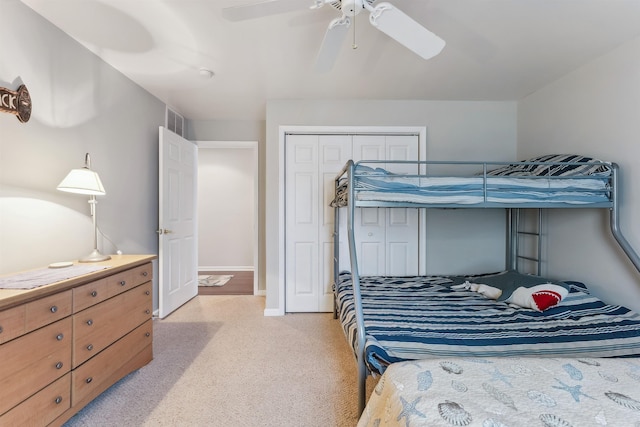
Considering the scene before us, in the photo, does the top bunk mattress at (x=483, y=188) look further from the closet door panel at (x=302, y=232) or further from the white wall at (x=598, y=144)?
the closet door panel at (x=302, y=232)

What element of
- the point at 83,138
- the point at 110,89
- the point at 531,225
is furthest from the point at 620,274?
the point at 110,89

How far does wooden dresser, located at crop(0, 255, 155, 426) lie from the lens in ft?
3.96

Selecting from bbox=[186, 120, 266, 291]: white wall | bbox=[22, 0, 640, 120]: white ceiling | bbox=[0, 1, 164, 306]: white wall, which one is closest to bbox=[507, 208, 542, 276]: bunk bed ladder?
bbox=[22, 0, 640, 120]: white ceiling

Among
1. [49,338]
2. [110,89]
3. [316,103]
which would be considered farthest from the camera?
[316,103]

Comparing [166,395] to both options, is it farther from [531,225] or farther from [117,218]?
[531,225]

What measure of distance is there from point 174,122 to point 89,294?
2.45m

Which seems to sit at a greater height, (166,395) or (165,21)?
(165,21)

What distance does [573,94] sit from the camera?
2473 mm

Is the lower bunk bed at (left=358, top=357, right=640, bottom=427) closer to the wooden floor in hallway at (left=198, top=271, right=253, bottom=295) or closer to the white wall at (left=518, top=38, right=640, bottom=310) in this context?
the white wall at (left=518, top=38, right=640, bottom=310)

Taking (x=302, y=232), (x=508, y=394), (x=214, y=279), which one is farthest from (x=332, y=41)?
(x=214, y=279)

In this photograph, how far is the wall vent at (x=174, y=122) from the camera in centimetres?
336

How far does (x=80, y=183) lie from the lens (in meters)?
1.83

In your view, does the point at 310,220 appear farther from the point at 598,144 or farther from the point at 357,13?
the point at 598,144

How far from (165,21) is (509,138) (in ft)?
10.9
